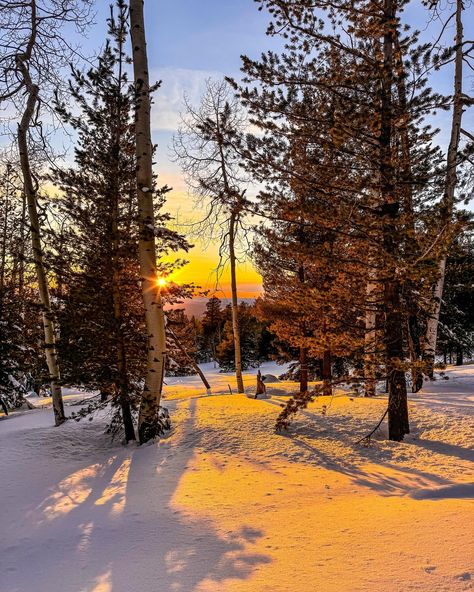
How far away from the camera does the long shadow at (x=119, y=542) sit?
9.57ft

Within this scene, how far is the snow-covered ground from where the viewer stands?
2.83 metres

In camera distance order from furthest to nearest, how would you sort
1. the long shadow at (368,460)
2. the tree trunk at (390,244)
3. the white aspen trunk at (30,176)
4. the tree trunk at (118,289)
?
the white aspen trunk at (30,176), the tree trunk at (118,289), the tree trunk at (390,244), the long shadow at (368,460)

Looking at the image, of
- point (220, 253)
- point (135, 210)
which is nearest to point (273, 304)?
point (220, 253)

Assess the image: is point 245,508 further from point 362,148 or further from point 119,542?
point 362,148

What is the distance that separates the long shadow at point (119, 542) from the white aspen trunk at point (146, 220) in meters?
1.75

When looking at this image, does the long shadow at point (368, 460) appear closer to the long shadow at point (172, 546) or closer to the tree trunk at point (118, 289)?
the long shadow at point (172, 546)

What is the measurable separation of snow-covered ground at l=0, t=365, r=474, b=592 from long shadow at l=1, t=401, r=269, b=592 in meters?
0.02

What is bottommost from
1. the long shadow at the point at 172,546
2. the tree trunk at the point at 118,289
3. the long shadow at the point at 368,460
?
the long shadow at the point at 368,460

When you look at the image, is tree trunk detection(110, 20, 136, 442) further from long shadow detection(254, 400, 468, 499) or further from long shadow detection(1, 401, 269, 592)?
long shadow detection(254, 400, 468, 499)

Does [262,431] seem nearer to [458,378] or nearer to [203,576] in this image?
[203,576]

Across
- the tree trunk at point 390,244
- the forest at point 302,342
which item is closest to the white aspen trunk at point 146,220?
the forest at point 302,342

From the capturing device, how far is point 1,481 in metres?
5.50

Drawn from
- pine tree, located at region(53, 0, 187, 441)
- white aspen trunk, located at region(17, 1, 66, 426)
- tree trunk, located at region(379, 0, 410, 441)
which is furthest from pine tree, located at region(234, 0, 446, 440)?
white aspen trunk, located at region(17, 1, 66, 426)

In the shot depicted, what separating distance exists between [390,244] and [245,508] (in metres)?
4.12
